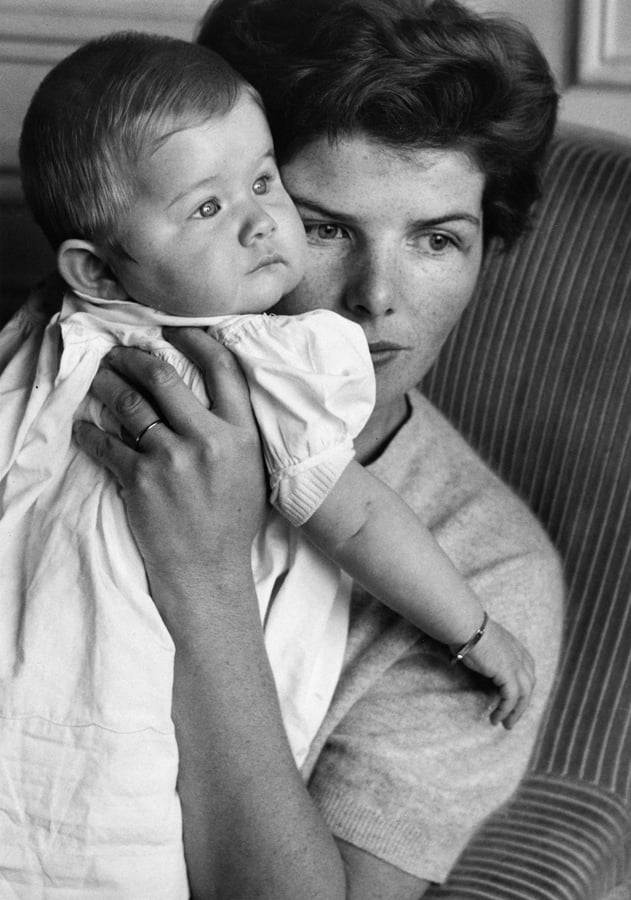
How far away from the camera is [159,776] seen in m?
1.13

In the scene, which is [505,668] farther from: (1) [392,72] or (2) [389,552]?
(1) [392,72]

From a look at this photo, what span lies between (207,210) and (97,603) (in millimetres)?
405

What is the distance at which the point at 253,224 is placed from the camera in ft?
3.92

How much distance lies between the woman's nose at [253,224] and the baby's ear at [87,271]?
15 centimetres

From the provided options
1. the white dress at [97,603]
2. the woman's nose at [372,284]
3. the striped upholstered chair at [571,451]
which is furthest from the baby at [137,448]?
the striped upholstered chair at [571,451]

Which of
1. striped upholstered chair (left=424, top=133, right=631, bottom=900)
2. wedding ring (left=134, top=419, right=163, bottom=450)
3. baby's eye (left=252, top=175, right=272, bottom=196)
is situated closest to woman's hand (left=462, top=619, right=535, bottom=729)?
striped upholstered chair (left=424, top=133, right=631, bottom=900)

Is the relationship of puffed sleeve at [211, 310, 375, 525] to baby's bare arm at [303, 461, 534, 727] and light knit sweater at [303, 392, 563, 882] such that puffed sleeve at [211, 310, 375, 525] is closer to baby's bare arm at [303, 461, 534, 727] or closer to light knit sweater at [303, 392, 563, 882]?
baby's bare arm at [303, 461, 534, 727]

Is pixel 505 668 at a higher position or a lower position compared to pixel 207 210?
lower

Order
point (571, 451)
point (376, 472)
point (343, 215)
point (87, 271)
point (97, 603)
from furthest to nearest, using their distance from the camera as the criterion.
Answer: point (571, 451) → point (376, 472) → point (343, 215) → point (87, 271) → point (97, 603)

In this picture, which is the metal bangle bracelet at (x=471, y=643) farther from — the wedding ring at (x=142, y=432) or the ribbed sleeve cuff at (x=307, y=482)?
the wedding ring at (x=142, y=432)

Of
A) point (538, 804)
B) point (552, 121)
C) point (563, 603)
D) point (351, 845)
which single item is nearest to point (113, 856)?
point (351, 845)

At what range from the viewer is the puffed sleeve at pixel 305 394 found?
44.8 inches

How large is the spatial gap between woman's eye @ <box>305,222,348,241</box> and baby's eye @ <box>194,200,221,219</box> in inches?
7.9

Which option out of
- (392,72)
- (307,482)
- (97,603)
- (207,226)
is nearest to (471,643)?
(307,482)
